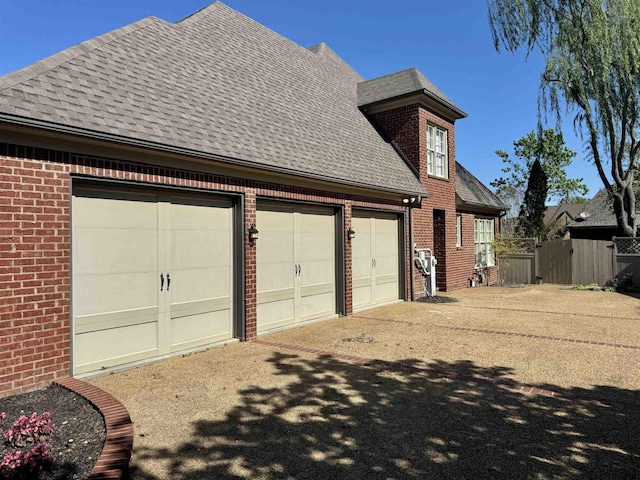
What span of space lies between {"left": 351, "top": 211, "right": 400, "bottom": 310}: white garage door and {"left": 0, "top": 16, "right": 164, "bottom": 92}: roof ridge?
5.99m

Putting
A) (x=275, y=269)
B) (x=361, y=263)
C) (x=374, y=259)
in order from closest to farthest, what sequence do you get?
1. (x=275, y=269)
2. (x=361, y=263)
3. (x=374, y=259)

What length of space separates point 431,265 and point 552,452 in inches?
371

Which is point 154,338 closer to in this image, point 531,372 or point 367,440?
point 367,440

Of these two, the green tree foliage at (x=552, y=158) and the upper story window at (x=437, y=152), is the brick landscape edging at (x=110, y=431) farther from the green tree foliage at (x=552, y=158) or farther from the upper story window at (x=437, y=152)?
the green tree foliage at (x=552, y=158)

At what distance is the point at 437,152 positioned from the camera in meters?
13.8

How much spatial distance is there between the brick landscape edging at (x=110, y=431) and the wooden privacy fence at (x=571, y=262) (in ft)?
54.2

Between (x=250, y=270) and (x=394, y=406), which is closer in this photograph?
(x=394, y=406)

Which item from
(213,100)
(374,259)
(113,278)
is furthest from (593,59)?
(113,278)

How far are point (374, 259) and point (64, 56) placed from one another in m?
7.82

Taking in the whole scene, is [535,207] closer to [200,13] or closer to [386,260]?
[386,260]

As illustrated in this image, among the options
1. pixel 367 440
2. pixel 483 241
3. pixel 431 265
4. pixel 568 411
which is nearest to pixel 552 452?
pixel 568 411

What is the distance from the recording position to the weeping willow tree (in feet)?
47.3

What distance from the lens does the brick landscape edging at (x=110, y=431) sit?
293 cm

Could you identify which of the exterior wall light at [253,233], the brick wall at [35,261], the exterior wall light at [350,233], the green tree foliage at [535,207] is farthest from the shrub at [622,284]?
the brick wall at [35,261]
